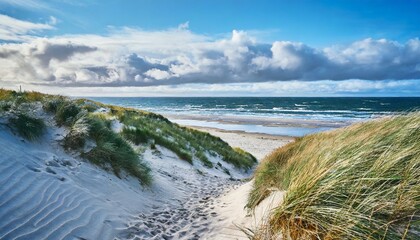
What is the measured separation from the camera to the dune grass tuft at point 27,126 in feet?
22.1

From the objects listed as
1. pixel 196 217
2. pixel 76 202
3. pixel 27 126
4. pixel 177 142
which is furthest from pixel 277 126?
pixel 76 202

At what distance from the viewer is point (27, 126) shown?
6855mm

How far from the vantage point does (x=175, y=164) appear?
1223 centimetres

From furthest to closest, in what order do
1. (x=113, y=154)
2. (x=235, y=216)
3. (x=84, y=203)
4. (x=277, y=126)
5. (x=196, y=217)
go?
(x=277, y=126)
(x=113, y=154)
(x=196, y=217)
(x=235, y=216)
(x=84, y=203)

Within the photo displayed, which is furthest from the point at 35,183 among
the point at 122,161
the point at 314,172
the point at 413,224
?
the point at 413,224

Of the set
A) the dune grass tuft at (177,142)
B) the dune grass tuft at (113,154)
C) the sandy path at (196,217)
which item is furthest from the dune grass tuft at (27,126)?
the dune grass tuft at (177,142)

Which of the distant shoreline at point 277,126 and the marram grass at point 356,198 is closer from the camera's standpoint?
the marram grass at point 356,198

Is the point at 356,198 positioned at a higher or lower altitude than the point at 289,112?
higher

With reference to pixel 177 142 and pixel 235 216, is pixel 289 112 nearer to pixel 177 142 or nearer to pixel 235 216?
pixel 177 142

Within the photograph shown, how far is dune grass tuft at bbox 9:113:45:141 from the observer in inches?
265

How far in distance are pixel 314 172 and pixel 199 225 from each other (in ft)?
9.09

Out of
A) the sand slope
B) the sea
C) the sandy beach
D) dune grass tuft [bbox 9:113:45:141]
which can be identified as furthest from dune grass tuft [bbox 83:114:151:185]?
the sea

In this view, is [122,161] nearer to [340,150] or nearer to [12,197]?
[12,197]

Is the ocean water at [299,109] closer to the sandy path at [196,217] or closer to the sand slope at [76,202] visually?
the sandy path at [196,217]
